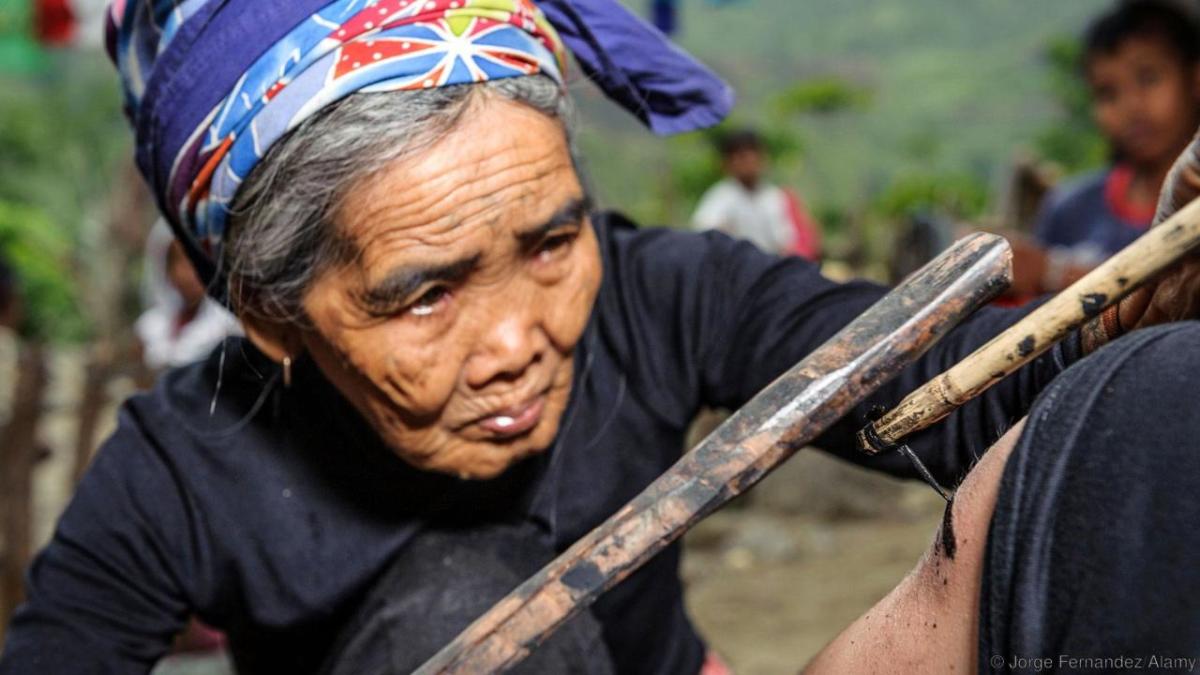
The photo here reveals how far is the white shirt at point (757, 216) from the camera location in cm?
904

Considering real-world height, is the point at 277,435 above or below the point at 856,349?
below

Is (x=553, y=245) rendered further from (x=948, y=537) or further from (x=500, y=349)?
(x=948, y=537)

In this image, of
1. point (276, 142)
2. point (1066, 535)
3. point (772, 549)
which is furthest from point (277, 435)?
point (772, 549)

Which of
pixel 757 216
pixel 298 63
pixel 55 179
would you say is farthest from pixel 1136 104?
pixel 55 179

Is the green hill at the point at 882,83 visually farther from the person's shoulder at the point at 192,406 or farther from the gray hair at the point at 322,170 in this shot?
the gray hair at the point at 322,170

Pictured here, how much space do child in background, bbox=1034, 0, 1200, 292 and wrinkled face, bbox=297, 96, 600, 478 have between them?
2.97 m

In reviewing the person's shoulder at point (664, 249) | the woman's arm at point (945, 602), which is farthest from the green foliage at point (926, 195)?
the woman's arm at point (945, 602)

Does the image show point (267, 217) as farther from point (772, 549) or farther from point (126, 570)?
point (772, 549)

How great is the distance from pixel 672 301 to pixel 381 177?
0.56 metres

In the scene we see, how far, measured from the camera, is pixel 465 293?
145 cm

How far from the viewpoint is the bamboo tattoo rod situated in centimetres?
74

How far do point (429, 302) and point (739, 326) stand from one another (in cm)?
50

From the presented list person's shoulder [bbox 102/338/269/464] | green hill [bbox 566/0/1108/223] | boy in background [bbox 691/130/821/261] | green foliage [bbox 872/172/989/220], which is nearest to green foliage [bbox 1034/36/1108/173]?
green hill [bbox 566/0/1108/223]

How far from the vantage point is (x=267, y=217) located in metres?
1.52
